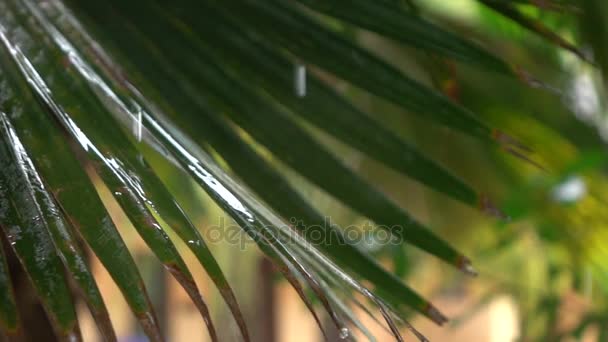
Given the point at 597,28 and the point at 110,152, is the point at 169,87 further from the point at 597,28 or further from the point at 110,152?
the point at 597,28

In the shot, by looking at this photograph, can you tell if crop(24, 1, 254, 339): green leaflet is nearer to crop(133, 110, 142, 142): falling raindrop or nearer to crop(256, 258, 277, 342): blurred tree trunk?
crop(133, 110, 142, 142): falling raindrop

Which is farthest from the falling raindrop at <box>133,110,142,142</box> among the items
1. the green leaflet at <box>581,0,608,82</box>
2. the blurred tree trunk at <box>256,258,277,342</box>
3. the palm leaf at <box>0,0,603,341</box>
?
the blurred tree trunk at <box>256,258,277,342</box>

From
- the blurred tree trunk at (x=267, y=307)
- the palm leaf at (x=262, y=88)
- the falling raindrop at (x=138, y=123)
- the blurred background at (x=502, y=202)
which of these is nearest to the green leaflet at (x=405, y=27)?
the palm leaf at (x=262, y=88)

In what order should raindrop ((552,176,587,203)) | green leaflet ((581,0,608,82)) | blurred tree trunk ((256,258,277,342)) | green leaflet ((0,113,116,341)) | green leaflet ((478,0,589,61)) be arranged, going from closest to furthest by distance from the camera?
green leaflet ((0,113,116,341)) < green leaflet ((478,0,589,61)) < green leaflet ((581,0,608,82)) < raindrop ((552,176,587,203)) < blurred tree trunk ((256,258,277,342))

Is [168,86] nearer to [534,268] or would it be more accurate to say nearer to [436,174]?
[436,174]

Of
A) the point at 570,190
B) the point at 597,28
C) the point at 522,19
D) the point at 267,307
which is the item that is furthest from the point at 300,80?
the point at 267,307

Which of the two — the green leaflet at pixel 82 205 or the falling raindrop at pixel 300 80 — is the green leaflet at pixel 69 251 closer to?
the green leaflet at pixel 82 205
